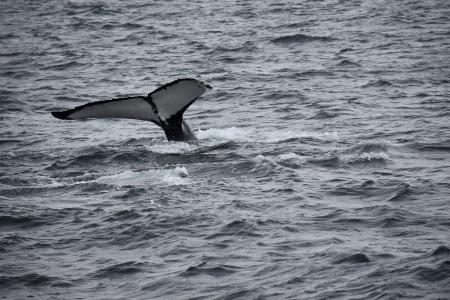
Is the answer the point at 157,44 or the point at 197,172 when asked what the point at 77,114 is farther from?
the point at 157,44

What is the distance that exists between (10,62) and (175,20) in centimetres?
1226

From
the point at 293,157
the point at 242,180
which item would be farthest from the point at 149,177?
the point at 293,157

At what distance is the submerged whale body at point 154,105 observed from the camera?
12.9 metres

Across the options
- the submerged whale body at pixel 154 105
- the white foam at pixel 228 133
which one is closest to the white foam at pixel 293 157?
the white foam at pixel 228 133

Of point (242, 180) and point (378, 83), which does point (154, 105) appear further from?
point (378, 83)

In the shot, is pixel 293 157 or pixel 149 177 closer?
pixel 149 177

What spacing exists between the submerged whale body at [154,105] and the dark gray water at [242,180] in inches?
43.9

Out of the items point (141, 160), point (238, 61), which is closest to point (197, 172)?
point (141, 160)

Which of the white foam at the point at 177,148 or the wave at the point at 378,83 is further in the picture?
the wave at the point at 378,83

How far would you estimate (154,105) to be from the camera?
13.6 meters

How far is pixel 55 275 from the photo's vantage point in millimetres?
10250

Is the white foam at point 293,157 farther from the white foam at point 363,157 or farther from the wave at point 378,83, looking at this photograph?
the wave at point 378,83

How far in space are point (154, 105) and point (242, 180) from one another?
2.04m

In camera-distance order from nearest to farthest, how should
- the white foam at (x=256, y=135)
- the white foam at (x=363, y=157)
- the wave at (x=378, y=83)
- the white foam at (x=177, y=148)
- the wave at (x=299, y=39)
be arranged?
the white foam at (x=363, y=157) → the white foam at (x=177, y=148) → the white foam at (x=256, y=135) → the wave at (x=378, y=83) → the wave at (x=299, y=39)
